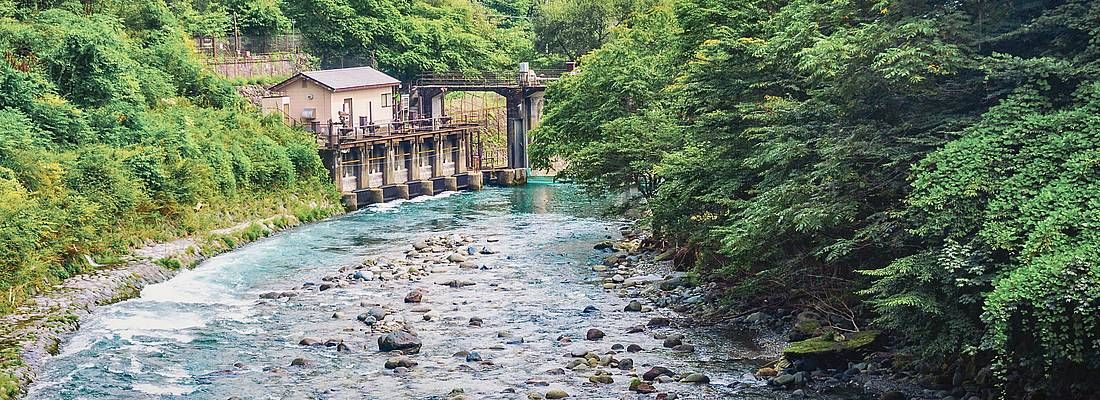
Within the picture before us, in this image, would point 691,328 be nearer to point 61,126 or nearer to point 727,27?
point 727,27

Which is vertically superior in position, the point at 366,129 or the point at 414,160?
the point at 366,129

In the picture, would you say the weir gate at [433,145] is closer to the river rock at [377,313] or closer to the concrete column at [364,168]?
the concrete column at [364,168]

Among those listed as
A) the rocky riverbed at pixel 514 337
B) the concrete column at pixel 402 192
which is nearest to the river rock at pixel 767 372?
the rocky riverbed at pixel 514 337

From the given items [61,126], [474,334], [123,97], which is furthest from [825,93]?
[123,97]

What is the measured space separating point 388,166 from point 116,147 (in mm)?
22092

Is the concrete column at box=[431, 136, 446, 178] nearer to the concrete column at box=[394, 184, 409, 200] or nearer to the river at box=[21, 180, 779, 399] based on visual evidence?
the concrete column at box=[394, 184, 409, 200]

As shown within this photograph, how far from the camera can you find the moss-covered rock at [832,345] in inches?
912

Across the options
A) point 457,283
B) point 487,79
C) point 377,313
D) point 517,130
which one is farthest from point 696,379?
point 487,79

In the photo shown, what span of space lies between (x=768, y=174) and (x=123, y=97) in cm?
2627

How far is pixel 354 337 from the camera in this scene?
27.8m

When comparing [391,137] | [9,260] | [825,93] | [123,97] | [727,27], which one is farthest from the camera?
[391,137]

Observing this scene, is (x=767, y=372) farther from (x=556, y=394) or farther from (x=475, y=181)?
(x=475, y=181)

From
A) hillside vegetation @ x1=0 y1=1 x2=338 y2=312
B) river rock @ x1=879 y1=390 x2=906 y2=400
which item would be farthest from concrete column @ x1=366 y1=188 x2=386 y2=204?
river rock @ x1=879 y1=390 x2=906 y2=400

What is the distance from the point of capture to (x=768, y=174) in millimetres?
26344
